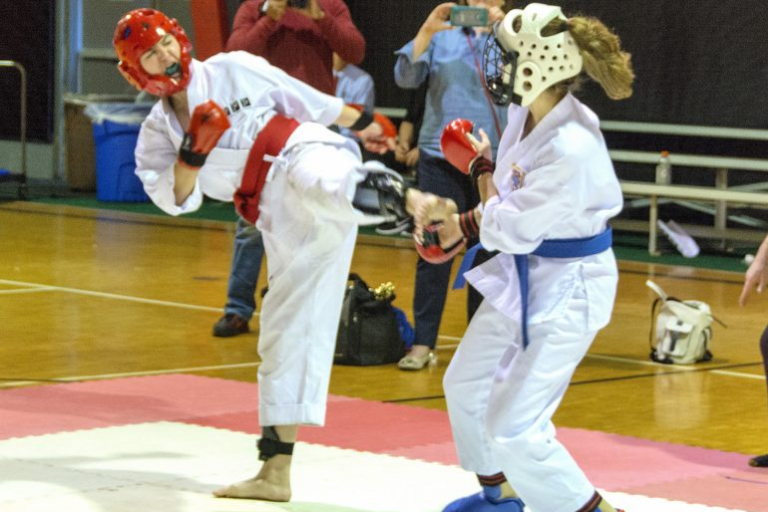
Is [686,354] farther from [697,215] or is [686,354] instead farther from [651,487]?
[697,215]

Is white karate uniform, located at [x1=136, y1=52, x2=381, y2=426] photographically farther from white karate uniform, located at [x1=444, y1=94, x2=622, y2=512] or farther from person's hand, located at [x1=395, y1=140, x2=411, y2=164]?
person's hand, located at [x1=395, y1=140, x2=411, y2=164]

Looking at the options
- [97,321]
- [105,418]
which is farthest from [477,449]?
[97,321]

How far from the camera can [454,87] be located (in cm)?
758

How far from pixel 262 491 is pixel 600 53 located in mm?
1835

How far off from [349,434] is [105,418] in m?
1.08

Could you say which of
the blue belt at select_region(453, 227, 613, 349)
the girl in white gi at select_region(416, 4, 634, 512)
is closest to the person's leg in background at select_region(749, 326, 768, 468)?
the girl in white gi at select_region(416, 4, 634, 512)

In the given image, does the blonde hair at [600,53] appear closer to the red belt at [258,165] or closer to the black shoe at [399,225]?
the black shoe at [399,225]

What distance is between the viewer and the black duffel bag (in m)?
7.65

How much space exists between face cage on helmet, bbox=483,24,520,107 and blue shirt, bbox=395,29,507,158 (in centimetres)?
293

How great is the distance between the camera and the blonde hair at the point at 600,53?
438cm

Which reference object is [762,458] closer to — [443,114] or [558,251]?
[558,251]

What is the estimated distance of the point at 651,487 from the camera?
5.30 meters

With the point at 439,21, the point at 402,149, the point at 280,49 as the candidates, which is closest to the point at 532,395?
the point at 439,21

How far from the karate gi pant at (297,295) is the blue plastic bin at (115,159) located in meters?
10.7
